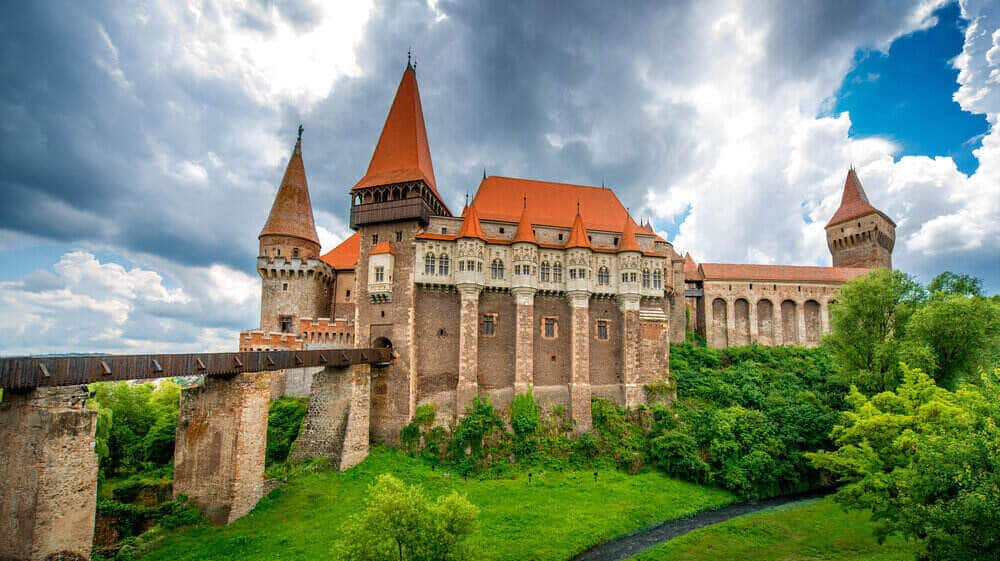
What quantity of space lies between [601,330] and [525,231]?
8.38m

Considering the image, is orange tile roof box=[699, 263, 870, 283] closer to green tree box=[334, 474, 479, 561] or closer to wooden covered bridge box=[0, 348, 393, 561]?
wooden covered bridge box=[0, 348, 393, 561]

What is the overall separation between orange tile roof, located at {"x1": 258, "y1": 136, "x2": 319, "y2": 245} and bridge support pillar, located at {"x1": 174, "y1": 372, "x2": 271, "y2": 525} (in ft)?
55.5

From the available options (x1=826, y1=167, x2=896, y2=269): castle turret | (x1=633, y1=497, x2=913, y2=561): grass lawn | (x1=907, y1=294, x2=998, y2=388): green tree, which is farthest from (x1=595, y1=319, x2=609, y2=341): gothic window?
(x1=826, y1=167, x2=896, y2=269): castle turret

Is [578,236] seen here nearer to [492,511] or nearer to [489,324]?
[489,324]

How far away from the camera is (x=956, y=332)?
87.2ft

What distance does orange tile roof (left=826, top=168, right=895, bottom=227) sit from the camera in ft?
175

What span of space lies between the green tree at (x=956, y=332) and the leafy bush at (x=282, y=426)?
34.9m

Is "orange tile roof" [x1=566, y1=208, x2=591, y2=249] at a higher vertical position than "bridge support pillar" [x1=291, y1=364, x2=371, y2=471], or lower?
higher

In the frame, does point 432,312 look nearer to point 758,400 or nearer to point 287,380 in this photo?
point 287,380

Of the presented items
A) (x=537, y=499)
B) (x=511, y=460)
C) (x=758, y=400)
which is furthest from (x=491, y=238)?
(x=758, y=400)

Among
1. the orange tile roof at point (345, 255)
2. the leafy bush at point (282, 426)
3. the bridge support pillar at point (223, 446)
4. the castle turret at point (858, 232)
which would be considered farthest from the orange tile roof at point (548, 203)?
the castle turret at point (858, 232)

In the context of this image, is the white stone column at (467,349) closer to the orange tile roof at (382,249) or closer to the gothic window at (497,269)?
the gothic window at (497,269)

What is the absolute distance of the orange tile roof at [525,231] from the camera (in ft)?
102

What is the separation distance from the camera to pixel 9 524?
14.2m
